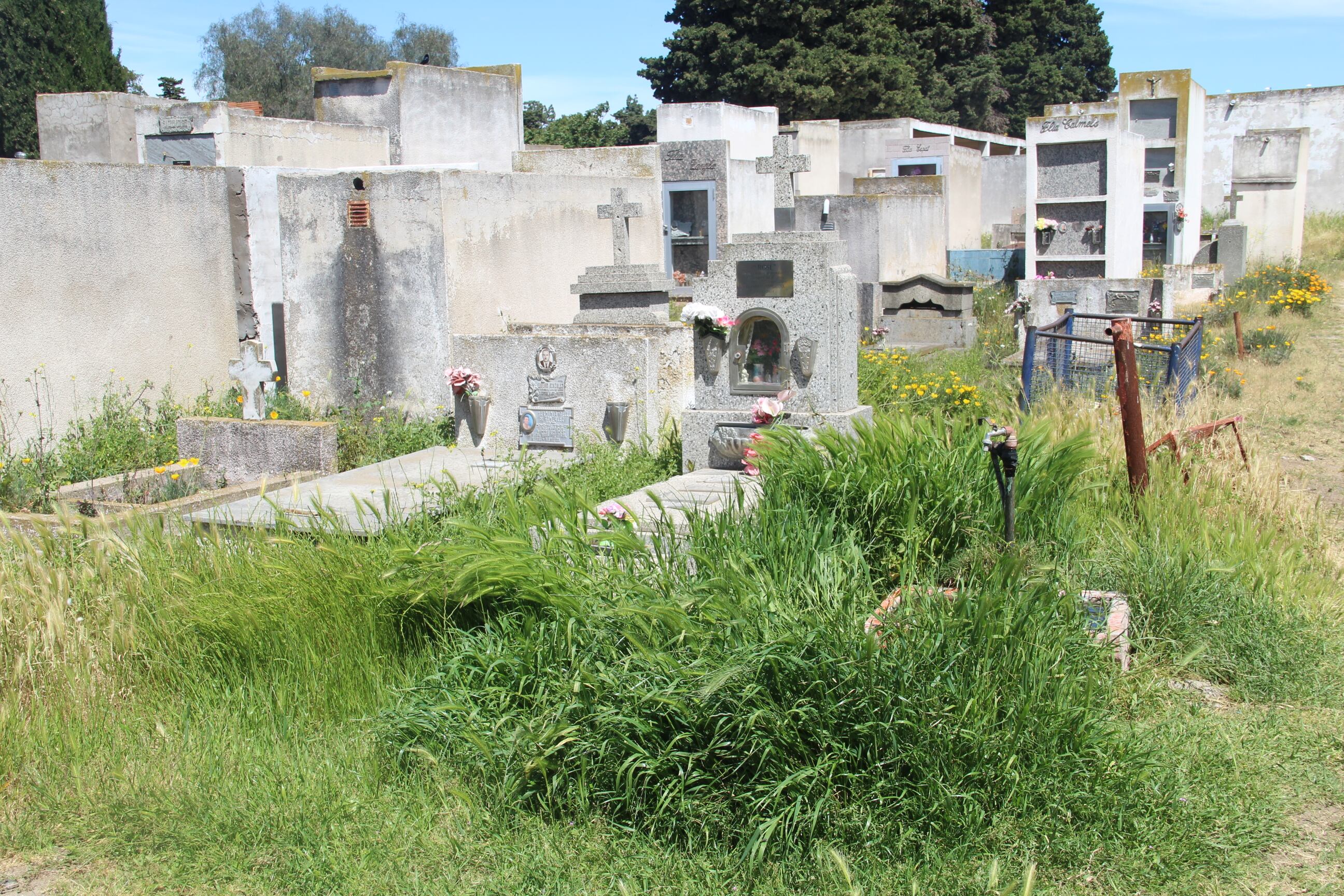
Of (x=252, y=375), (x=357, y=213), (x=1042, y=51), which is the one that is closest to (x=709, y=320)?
(x=252, y=375)

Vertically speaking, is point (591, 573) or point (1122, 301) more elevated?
point (1122, 301)

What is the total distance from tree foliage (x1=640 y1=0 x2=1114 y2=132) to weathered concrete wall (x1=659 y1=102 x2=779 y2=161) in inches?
435

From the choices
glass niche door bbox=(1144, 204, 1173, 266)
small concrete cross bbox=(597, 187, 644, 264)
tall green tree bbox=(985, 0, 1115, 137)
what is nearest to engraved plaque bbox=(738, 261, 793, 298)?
small concrete cross bbox=(597, 187, 644, 264)

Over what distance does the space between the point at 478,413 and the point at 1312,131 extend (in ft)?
100

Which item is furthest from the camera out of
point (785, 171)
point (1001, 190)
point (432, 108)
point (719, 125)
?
point (1001, 190)

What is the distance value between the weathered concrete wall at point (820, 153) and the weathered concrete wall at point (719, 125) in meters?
1.91

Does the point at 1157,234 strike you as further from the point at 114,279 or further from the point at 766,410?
the point at 114,279

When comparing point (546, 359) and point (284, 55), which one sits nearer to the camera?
point (546, 359)

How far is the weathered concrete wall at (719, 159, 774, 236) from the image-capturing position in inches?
646

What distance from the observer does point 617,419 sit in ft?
26.6

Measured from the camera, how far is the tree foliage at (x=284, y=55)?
44.0 metres

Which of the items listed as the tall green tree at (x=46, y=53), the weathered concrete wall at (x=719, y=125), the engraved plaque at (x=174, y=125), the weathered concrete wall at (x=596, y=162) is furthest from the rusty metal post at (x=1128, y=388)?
the tall green tree at (x=46, y=53)

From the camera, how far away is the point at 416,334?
969 centimetres

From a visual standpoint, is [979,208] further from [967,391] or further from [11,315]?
[11,315]
